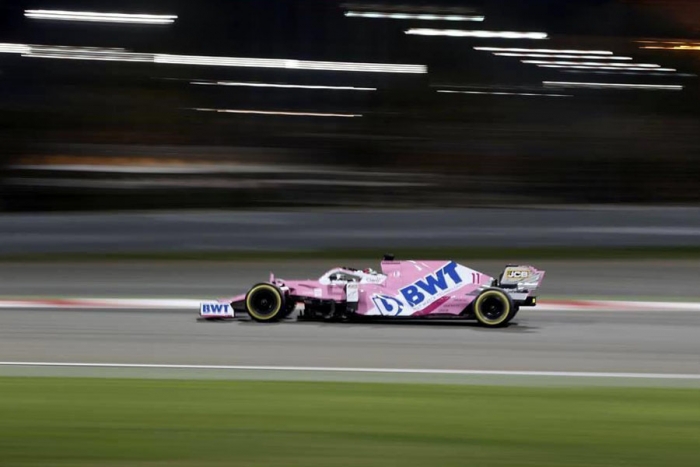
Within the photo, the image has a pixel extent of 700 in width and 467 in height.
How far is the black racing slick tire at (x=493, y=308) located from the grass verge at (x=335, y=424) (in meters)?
2.91

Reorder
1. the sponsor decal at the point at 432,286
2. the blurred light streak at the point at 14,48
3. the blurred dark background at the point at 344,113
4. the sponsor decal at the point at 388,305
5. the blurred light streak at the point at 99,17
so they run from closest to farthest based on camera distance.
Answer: the sponsor decal at the point at 432,286 → the sponsor decal at the point at 388,305 → the blurred dark background at the point at 344,113 → the blurred light streak at the point at 14,48 → the blurred light streak at the point at 99,17

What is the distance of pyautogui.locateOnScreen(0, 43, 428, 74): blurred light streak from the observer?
2516 centimetres

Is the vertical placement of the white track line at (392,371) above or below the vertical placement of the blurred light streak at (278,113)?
below

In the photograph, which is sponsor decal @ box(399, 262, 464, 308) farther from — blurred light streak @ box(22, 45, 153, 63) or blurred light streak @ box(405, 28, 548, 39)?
blurred light streak @ box(22, 45, 153, 63)

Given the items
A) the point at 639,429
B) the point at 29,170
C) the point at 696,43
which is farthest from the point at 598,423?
the point at 696,43

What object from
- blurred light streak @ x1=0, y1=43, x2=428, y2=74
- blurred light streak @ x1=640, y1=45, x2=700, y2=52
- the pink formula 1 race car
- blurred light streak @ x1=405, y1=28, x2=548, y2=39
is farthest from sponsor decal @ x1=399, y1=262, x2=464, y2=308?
blurred light streak @ x1=640, y1=45, x2=700, y2=52

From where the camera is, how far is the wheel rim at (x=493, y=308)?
9922mm

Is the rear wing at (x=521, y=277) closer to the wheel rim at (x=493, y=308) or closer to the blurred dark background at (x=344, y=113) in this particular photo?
the wheel rim at (x=493, y=308)

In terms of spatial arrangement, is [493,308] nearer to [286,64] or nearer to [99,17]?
[286,64]

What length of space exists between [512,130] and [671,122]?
3536mm

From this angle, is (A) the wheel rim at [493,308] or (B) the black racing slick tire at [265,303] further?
→ (B) the black racing slick tire at [265,303]

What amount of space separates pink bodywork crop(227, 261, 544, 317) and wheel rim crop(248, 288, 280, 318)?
17.1 inches

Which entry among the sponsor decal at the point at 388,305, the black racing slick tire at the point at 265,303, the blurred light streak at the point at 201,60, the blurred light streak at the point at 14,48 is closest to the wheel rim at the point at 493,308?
the sponsor decal at the point at 388,305

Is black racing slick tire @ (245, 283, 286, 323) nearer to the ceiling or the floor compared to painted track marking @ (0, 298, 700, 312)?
nearer to the ceiling
